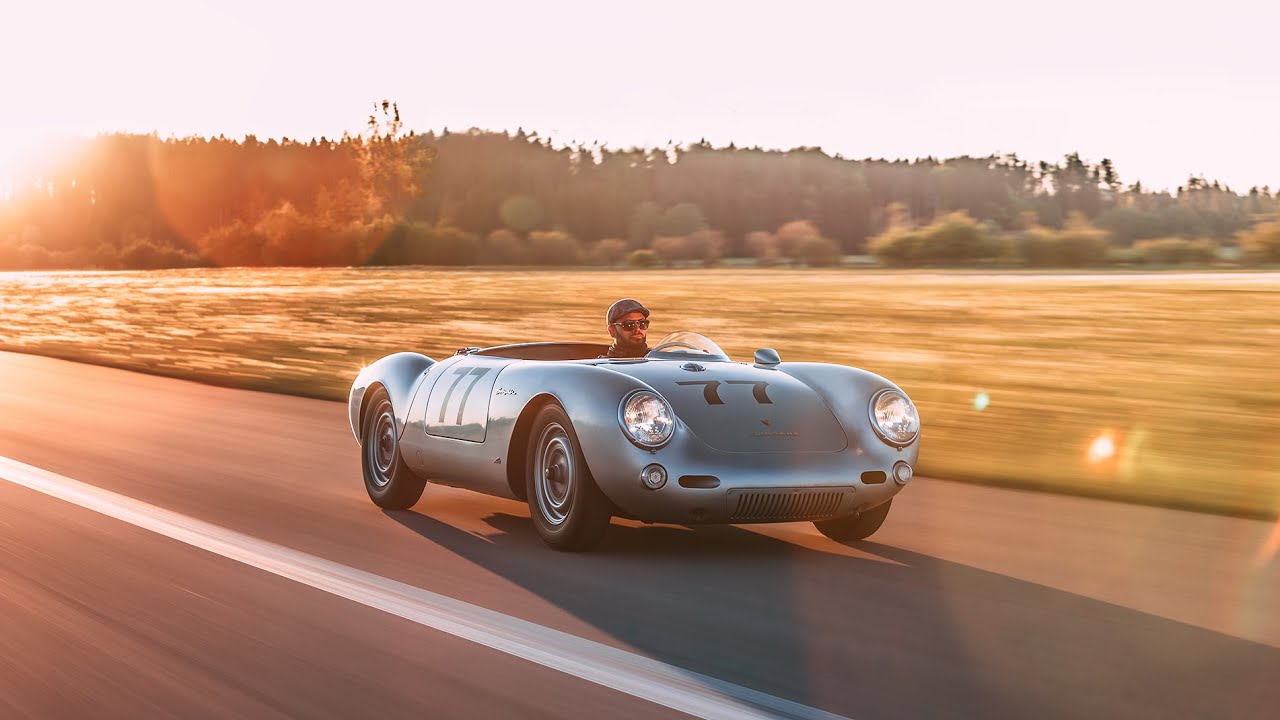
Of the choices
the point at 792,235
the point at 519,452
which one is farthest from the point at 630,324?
the point at 792,235

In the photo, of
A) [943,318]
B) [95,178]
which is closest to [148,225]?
[95,178]

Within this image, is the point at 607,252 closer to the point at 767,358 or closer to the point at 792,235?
the point at 792,235

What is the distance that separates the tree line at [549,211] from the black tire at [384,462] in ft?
69.6

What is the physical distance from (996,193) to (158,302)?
83.3ft

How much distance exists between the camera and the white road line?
4.49 meters

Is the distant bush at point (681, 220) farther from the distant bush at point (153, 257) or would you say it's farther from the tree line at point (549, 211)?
the distant bush at point (153, 257)

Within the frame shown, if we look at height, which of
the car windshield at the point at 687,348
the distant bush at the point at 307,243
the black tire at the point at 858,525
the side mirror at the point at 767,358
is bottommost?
the distant bush at the point at 307,243

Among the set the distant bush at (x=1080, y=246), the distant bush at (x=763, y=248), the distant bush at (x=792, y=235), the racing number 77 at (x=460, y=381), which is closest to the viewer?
the racing number 77 at (x=460, y=381)

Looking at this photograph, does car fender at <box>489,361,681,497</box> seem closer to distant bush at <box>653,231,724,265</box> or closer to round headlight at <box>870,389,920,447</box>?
round headlight at <box>870,389,920,447</box>

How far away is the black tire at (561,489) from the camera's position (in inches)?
277

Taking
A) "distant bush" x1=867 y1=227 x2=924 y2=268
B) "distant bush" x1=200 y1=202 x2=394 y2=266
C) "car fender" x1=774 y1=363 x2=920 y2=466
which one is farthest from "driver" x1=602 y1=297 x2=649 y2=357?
"distant bush" x1=200 y1=202 x2=394 y2=266


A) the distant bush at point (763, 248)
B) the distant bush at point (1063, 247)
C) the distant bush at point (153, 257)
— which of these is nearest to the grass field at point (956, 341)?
the distant bush at point (1063, 247)

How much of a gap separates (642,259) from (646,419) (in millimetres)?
47602

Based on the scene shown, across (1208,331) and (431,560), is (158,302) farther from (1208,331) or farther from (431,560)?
(431,560)
